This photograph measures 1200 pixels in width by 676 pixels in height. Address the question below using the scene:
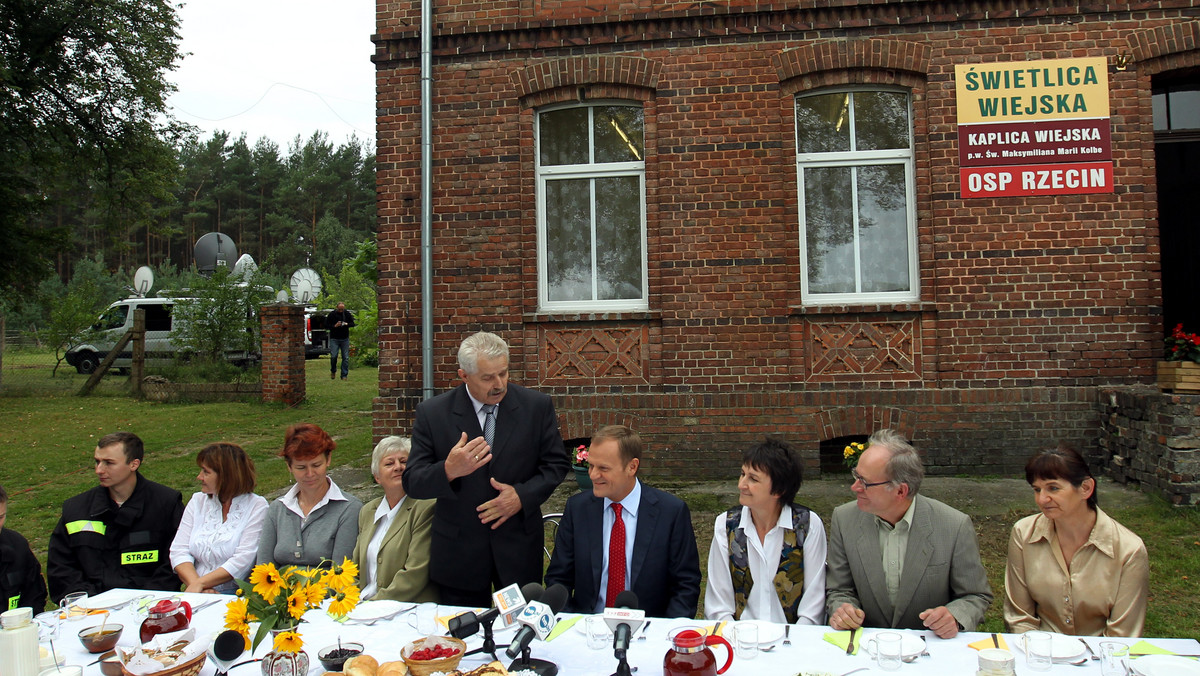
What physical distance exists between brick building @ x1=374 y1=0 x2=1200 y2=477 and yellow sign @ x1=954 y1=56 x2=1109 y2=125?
0.10 metres

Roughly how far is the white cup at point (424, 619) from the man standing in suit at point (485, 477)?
55cm

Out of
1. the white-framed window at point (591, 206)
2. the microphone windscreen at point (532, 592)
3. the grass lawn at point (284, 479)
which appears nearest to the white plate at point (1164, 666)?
the microphone windscreen at point (532, 592)

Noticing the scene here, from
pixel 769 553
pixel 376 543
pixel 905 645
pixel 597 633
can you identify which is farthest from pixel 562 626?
pixel 376 543

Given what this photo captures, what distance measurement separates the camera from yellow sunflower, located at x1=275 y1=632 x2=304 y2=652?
2.58 meters

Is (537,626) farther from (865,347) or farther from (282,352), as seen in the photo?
(282,352)

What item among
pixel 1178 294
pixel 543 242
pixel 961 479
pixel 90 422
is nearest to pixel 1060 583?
pixel 961 479

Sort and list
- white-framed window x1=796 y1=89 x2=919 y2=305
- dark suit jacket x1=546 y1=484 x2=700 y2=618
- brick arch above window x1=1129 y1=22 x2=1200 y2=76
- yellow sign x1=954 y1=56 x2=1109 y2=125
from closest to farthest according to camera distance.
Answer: dark suit jacket x1=546 y1=484 x2=700 y2=618 → brick arch above window x1=1129 y1=22 x2=1200 y2=76 → yellow sign x1=954 y1=56 x2=1109 y2=125 → white-framed window x1=796 y1=89 x2=919 y2=305

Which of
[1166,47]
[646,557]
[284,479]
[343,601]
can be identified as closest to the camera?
[343,601]

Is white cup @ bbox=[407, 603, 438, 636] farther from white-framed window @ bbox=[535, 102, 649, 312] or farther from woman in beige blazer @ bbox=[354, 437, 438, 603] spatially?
white-framed window @ bbox=[535, 102, 649, 312]

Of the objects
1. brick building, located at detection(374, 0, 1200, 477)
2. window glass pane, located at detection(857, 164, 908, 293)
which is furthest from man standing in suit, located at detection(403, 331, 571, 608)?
window glass pane, located at detection(857, 164, 908, 293)

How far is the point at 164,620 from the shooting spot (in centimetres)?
312

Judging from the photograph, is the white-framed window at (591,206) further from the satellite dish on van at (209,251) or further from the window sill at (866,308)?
the satellite dish on van at (209,251)

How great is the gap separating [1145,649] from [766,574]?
1402mm

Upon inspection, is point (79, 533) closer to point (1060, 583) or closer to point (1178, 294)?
point (1060, 583)
